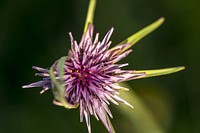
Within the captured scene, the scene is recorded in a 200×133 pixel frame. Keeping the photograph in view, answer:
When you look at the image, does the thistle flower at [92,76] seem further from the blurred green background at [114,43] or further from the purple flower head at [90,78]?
the blurred green background at [114,43]

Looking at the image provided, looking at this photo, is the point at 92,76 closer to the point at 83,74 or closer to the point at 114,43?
the point at 83,74

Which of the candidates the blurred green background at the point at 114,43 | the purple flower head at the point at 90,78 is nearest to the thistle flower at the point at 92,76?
the purple flower head at the point at 90,78

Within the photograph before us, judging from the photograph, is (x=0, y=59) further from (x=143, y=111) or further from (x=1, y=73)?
(x=143, y=111)

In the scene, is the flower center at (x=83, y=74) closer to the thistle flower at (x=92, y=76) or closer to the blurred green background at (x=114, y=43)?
the thistle flower at (x=92, y=76)

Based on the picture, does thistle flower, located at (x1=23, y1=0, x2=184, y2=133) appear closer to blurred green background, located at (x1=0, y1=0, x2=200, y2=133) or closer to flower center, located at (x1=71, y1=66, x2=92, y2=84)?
flower center, located at (x1=71, y1=66, x2=92, y2=84)

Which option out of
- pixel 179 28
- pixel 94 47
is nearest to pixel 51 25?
pixel 179 28

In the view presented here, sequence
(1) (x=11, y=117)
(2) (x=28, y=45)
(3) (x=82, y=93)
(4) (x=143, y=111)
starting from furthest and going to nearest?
(2) (x=28, y=45), (1) (x=11, y=117), (4) (x=143, y=111), (3) (x=82, y=93)

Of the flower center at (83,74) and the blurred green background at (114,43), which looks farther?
the blurred green background at (114,43)

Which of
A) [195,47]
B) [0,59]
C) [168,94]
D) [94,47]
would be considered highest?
[0,59]
